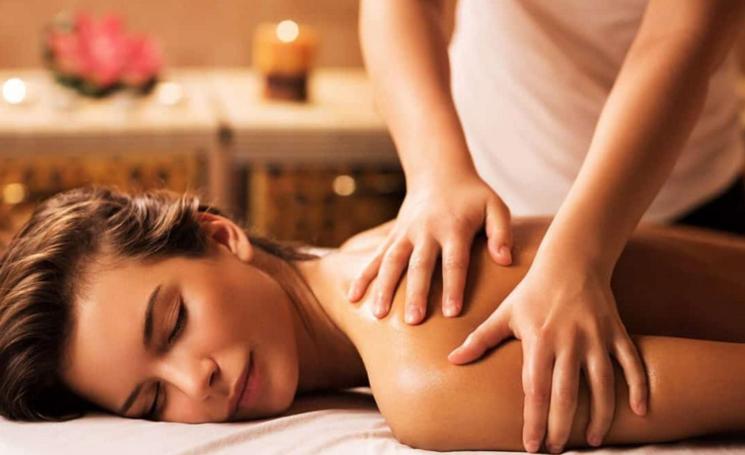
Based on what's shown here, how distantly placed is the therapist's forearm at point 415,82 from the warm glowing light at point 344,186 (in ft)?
4.64

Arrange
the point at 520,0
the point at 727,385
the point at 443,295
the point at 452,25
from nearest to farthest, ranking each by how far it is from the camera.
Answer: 1. the point at 727,385
2. the point at 443,295
3. the point at 520,0
4. the point at 452,25

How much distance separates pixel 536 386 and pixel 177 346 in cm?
47

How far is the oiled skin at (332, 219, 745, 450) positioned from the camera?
1.28m

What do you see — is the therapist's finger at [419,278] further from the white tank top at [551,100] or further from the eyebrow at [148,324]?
the white tank top at [551,100]

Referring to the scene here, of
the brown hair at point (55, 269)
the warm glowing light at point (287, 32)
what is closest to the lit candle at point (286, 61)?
the warm glowing light at point (287, 32)

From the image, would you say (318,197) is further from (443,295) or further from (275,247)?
(443,295)

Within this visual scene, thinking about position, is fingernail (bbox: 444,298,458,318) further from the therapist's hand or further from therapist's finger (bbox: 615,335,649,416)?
therapist's finger (bbox: 615,335,649,416)

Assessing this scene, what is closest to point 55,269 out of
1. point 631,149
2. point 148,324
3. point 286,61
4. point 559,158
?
point 148,324

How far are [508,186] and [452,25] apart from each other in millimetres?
1582

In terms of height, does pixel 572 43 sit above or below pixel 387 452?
above

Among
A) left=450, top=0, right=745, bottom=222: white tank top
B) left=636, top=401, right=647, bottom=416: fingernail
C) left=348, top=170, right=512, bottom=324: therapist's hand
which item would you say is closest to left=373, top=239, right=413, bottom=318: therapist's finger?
left=348, top=170, right=512, bottom=324: therapist's hand

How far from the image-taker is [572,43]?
191cm

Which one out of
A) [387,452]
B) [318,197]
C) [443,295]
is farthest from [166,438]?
[318,197]

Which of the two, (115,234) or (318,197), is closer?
(115,234)
